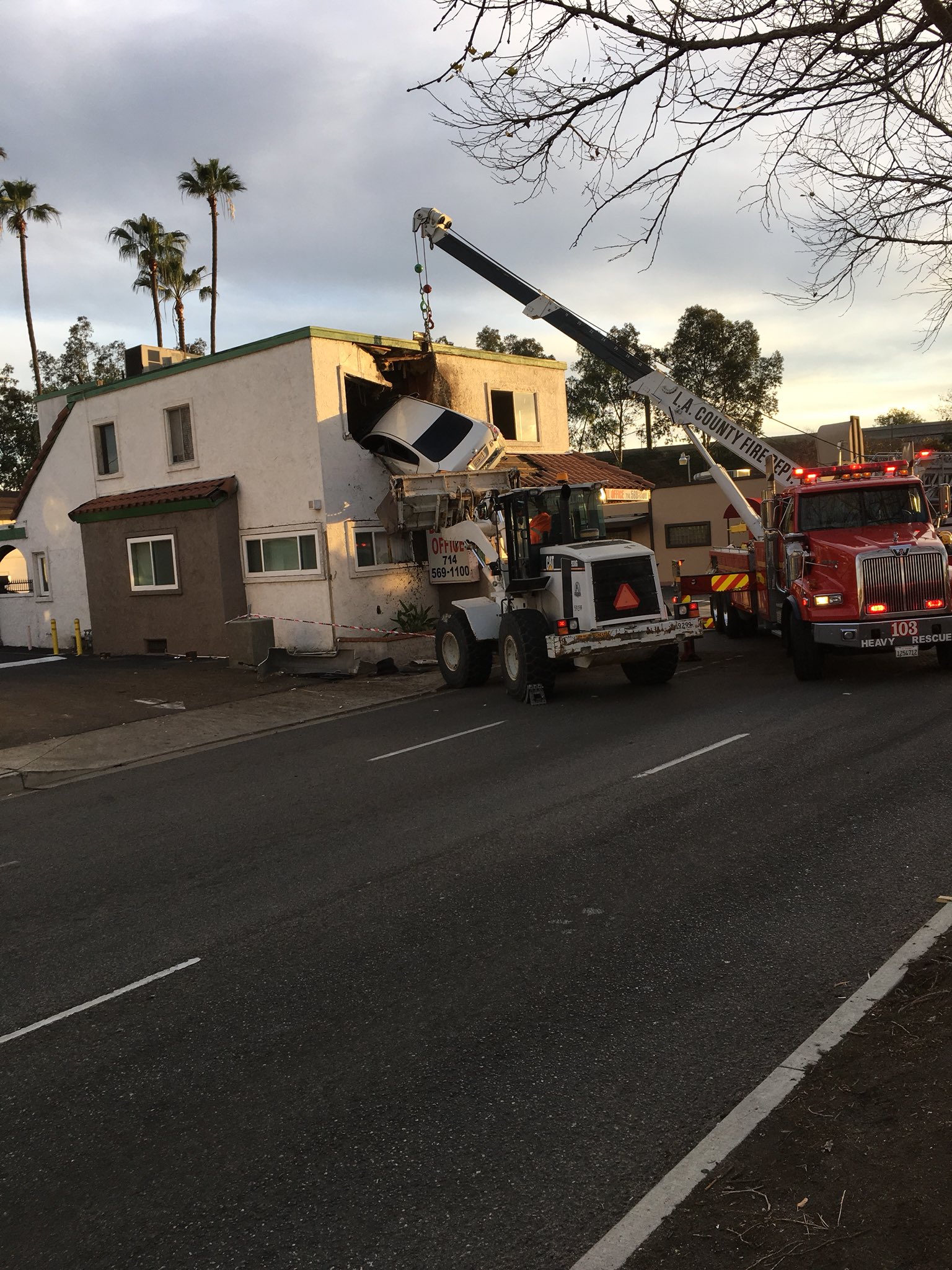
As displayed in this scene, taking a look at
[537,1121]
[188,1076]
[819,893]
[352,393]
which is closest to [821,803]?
[819,893]

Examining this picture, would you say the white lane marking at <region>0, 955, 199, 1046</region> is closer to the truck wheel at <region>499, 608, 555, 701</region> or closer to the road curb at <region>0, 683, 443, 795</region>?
the road curb at <region>0, 683, 443, 795</region>

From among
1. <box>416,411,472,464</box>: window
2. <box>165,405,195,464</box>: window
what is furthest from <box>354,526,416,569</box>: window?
<box>165,405,195,464</box>: window

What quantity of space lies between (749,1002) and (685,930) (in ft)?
3.15

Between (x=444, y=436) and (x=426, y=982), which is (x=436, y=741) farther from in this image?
(x=444, y=436)

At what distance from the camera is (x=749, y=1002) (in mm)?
4879

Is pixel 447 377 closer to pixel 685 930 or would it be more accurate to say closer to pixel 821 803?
pixel 821 803

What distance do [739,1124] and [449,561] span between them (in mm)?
18274

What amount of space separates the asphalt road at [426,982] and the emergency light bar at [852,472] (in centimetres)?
658

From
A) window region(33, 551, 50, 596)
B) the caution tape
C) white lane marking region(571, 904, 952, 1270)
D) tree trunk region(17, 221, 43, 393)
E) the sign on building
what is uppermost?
tree trunk region(17, 221, 43, 393)

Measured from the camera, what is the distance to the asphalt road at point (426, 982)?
363 cm

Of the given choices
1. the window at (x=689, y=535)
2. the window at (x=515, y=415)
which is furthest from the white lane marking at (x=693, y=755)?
the window at (x=689, y=535)

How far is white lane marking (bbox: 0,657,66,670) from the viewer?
23661mm

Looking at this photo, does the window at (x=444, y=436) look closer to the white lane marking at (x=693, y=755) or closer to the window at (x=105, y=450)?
the window at (x=105, y=450)

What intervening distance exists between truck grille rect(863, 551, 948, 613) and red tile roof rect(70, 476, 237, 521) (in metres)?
13.1
